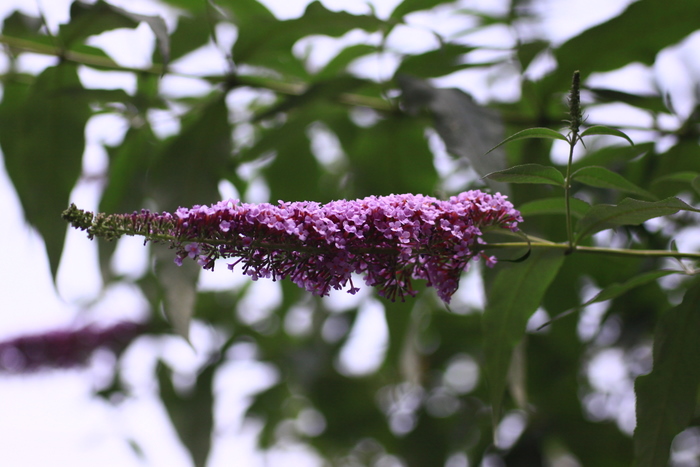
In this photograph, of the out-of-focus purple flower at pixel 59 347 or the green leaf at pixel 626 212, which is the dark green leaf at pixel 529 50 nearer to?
the green leaf at pixel 626 212

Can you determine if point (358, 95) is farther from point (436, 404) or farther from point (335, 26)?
point (436, 404)

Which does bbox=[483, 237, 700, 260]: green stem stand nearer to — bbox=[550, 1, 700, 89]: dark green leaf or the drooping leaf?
bbox=[550, 1, 700, 89]: dark green leaf

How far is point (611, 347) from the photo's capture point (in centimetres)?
228

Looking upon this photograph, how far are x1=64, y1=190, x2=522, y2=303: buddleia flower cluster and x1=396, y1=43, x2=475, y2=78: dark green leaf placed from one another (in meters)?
0.80

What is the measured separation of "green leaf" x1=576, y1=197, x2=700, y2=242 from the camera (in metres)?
1.02

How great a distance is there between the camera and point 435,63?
6.07 ft

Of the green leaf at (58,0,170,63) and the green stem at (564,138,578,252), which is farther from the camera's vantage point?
the green leaf at (58,0,170,63)

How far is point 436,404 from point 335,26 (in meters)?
1.92

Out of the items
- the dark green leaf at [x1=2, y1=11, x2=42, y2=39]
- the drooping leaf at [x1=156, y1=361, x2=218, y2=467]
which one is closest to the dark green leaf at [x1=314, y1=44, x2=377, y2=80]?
the dark green leaf at [x1=2, y1=11, x2=42, y2=39]

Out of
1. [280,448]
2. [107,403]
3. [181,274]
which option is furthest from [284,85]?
[280,448]

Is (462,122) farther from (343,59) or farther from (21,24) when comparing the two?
(21,24)

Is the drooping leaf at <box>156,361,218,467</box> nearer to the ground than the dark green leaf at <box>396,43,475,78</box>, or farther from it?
nearer to the ground

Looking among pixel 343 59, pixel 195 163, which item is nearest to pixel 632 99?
pixel 343 59

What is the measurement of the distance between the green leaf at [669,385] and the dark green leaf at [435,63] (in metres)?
0.96
